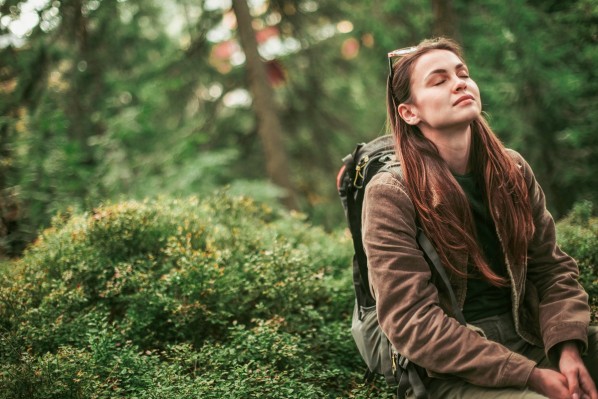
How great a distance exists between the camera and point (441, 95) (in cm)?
279

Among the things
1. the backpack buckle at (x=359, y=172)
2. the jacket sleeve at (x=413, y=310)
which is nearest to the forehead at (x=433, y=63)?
the backpack buckle at (x=359, y=172)

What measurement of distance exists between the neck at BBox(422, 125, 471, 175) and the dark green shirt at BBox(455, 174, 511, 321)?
8 cm

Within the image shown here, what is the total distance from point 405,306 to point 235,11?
27.2ft

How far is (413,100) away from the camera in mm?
2895

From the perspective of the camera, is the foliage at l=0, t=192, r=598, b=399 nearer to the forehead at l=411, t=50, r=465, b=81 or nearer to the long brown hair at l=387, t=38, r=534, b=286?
the long brown hair at l=387, t=38, r=534, b=286

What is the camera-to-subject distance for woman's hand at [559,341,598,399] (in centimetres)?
245

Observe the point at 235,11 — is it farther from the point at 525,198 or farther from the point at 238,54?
the point at 525,198

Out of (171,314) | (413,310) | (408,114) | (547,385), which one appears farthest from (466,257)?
(171,314)

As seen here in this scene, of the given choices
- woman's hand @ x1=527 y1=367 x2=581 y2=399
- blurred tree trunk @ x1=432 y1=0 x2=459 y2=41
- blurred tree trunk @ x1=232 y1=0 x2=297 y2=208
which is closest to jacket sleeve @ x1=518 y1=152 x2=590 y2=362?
woman's hand @ x1=527 y1=367 x2=581 y2=399

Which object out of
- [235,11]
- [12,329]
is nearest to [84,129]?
[235,11]

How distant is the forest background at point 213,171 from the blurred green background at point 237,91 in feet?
0.14

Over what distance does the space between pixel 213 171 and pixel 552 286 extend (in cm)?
720

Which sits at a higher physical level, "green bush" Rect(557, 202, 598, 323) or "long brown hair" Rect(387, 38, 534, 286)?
"long brown hair" Rect(387, 38, 534, 286)

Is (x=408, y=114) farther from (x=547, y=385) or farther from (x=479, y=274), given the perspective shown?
(x=547, y=385)
